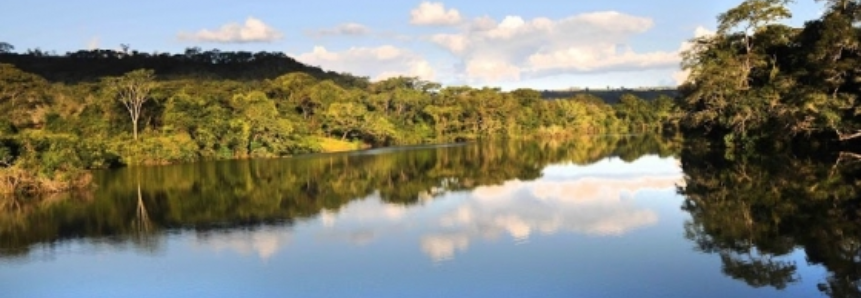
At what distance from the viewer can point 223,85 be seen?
2842 inches

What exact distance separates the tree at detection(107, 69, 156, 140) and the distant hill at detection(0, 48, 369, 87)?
117 feet

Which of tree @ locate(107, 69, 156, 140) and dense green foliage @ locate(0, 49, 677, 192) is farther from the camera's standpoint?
tree @ locate(107, 69, 156, 140)

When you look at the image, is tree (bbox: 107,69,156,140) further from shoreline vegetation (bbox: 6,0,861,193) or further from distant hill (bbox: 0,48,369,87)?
distant hill (bbox: 0,48,369,87)

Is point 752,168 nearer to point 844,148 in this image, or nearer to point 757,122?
point 844,148

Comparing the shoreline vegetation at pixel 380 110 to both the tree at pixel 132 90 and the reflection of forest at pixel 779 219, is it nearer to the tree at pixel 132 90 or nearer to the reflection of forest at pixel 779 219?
the tree at pixel 132 90

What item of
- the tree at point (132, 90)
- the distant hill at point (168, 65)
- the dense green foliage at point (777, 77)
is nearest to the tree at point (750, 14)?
the dense green foliage at point (777, 77)

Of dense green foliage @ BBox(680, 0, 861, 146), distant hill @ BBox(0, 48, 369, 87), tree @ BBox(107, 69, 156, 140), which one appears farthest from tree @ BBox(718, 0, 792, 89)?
distant hill @ BBox(0, 48, 369, 87)

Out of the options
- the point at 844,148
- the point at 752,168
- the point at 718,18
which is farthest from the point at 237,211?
the point at 718,18

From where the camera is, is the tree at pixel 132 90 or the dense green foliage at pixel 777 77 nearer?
the dense green foliage at pixel 777 77

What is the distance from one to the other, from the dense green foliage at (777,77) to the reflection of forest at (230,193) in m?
8.27

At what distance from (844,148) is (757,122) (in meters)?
5.98

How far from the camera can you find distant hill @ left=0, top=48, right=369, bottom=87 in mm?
101562

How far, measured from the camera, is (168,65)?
118562 mm

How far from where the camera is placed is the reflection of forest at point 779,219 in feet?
43.6
